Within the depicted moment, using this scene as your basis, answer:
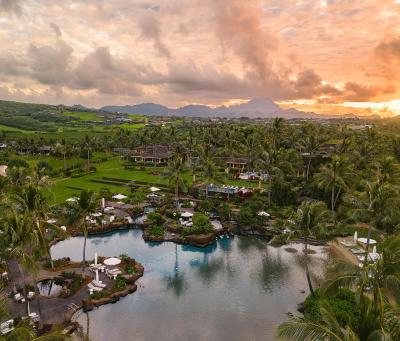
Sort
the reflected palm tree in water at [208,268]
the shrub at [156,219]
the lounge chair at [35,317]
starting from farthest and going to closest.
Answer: the shrub at [156,219]
the reflected palm tree in water at [208,268]
the lounge chair at [35,317]

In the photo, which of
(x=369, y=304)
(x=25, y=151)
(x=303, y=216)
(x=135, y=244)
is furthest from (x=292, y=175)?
(x=25, y=151)

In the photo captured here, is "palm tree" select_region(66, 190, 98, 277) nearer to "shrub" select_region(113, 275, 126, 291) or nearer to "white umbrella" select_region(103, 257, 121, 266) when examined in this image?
"white umbrella" select_region(103, 257, 121, 266)

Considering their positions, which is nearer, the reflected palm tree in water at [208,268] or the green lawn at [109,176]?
the reflected palm tree in water at [208,268]

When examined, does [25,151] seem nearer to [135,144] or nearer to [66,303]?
[135,144]

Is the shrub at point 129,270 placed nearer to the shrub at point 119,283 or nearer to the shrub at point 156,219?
the shrub at point 119,283

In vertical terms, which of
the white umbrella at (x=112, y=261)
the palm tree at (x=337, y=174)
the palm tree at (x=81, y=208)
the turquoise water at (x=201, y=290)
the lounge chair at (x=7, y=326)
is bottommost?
the turquoise water at (x=201, y=290)

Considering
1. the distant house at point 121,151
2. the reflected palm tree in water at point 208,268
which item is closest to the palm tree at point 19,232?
the reflected palm tree in water at point 208,268

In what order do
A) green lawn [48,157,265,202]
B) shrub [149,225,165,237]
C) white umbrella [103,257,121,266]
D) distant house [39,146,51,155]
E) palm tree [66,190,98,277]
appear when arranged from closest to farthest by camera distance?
palm tree [66,190,98,277], white umbrella [103,257,121,266], shrub [149,225,165,237], green lawn [48,157,265,202], distant house [39,146,51,155]

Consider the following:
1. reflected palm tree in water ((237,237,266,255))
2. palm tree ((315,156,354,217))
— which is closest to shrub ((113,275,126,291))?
reflected palm tree in water ((237,237,266,255))
